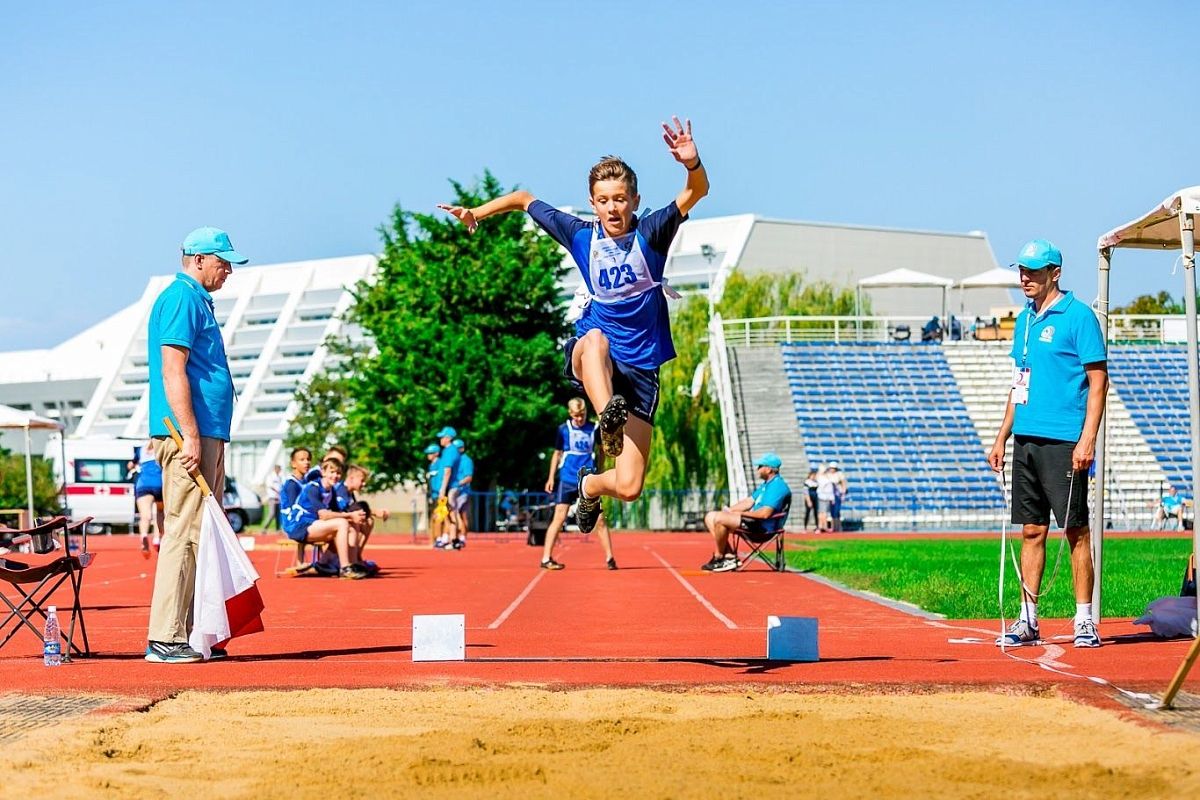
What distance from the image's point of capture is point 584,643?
9406mm

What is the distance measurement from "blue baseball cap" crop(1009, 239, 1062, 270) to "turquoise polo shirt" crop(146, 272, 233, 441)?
181 inches

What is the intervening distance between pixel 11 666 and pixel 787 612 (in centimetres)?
622

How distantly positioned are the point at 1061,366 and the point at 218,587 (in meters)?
4.98

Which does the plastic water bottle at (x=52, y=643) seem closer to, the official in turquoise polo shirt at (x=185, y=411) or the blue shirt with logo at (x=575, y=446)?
the official in turquoise polo shirt at (x=185, y=411)

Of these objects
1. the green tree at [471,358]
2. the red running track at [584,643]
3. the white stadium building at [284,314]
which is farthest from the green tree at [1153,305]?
the red running track at [584,643]

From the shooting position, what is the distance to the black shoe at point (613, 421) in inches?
306

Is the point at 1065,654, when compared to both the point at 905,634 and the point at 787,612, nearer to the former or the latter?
the point at 905,634

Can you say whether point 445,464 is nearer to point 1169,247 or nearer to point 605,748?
point 1169,247

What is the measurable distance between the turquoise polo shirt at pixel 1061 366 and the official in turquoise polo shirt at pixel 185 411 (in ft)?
15.1

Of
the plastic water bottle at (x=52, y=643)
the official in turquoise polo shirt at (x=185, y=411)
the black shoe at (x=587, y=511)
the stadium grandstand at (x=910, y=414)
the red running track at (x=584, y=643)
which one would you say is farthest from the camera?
the stadium grandstand at (x=910, y=414)

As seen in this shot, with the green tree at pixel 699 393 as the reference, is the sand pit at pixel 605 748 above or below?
below

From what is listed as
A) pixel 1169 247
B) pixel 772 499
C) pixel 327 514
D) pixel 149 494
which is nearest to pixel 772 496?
pixel 772 499

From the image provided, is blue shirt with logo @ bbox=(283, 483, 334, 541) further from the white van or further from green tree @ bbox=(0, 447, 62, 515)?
the white van

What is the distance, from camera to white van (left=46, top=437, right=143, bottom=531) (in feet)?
144
